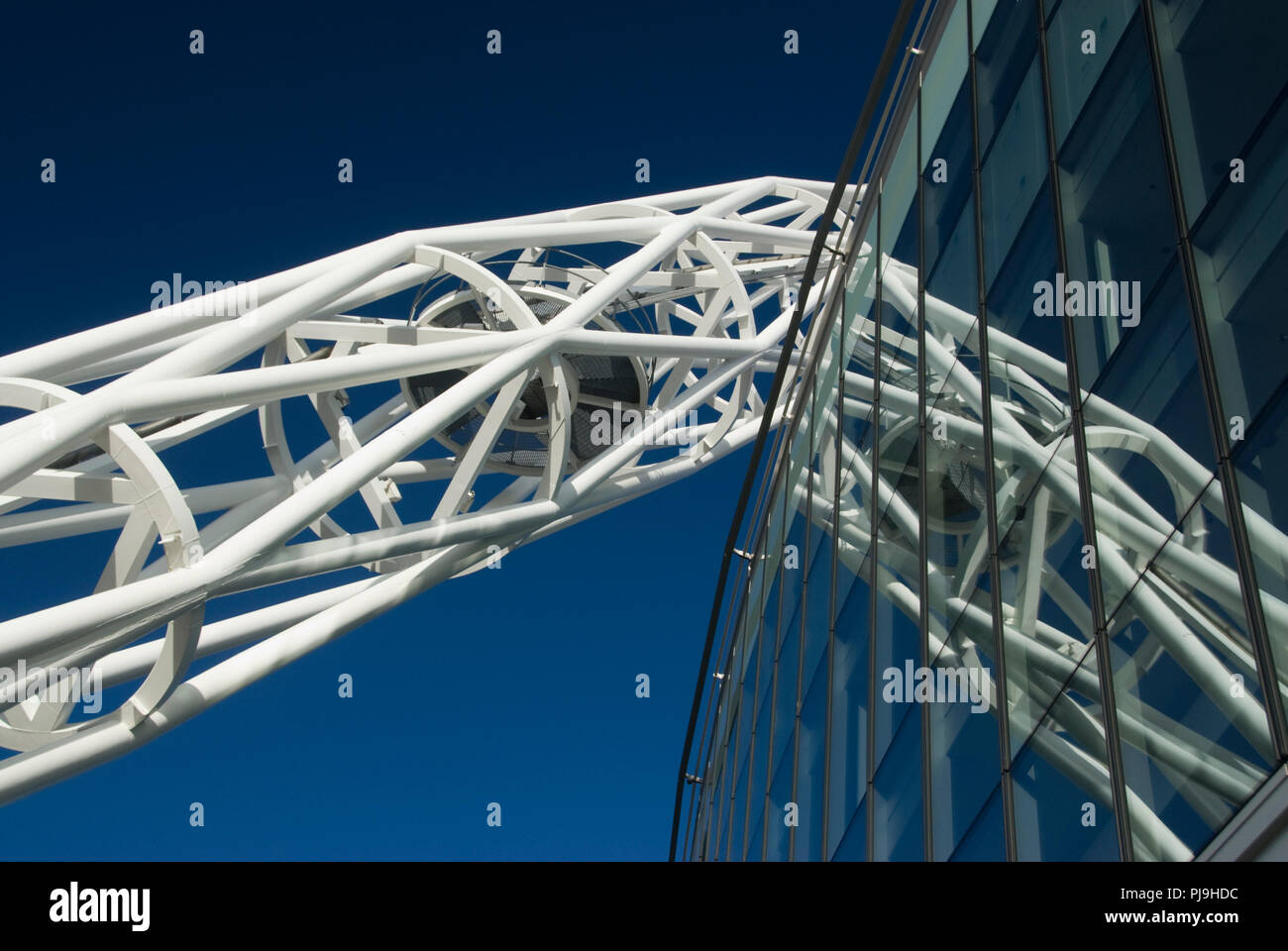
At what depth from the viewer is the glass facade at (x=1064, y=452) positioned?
8.12 metres

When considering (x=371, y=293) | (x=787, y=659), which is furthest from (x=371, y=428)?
(x=787, y=659)

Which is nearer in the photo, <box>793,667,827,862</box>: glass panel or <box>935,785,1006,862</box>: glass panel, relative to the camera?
<box>935,785,1006,862</box>: glass panel

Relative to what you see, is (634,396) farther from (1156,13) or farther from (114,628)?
(1156,13)

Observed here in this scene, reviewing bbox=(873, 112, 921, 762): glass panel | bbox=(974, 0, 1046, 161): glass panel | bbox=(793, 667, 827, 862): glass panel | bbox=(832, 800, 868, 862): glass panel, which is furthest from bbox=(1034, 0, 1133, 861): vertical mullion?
bbox=(793, 667, 827, 862): glass panel

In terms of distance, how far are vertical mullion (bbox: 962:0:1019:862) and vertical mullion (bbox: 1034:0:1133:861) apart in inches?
62.2

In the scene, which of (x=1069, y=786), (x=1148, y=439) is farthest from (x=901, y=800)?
(x=1148, y=439)

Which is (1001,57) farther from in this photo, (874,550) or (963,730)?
(963,730)

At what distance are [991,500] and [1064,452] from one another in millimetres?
1579

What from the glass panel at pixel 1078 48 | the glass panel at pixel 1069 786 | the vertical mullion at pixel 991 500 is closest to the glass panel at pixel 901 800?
the vertical mullion at pixel 991 500

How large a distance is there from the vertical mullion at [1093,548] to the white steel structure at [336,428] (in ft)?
29.8

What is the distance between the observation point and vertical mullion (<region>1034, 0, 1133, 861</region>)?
353 inches

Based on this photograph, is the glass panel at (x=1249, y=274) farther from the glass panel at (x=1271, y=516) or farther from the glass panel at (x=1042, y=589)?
the glass panel at (x=1042, y=589)

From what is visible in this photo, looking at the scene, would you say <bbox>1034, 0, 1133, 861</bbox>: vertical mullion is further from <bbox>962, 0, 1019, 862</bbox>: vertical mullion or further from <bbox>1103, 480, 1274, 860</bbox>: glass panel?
<bbox>962, 0, 1019, 862</bbox>: vertical mullion
